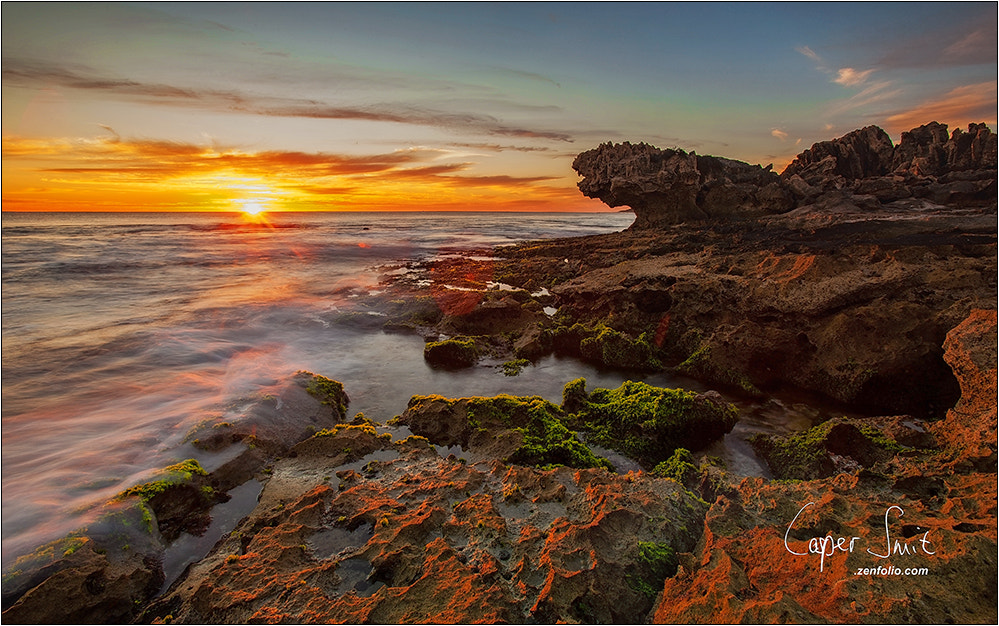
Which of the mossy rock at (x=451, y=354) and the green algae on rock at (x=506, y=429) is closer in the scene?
the green algae on rock at (x=506, y=429)

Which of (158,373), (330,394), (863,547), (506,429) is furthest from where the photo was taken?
(158,373)

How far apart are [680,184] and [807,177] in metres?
9.07

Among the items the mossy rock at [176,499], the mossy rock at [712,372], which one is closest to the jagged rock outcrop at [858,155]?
the mossy rock at [712,372]

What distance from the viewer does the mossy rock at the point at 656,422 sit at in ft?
18.8

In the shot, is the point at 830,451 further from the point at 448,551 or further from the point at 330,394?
the point at 330,394

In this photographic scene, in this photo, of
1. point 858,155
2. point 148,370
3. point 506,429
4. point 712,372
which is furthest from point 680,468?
point 858,155

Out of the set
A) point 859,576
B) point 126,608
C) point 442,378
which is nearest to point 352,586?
point 126,608

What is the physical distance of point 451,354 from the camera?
→ 959 centimetres

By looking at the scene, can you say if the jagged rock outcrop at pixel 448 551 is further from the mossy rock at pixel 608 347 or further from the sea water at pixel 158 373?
the mossy rock at pixel 608 347

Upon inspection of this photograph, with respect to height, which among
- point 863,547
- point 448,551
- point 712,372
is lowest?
point 712,372

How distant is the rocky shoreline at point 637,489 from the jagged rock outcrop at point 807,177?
808 inches

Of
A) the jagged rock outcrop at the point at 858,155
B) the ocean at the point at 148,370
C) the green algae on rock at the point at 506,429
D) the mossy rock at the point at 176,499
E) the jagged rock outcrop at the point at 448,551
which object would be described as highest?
the jagged rock outcrop at the point at 858,155

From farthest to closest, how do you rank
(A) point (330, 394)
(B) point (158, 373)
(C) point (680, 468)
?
(B) point (158, 373) < (A) point (330, 394) < (C) point (680, 468)

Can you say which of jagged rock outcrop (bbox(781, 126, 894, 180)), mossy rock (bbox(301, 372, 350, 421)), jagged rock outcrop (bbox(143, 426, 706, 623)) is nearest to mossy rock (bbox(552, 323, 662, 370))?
mossy rock (bbox(301, 372, 350, 421))
